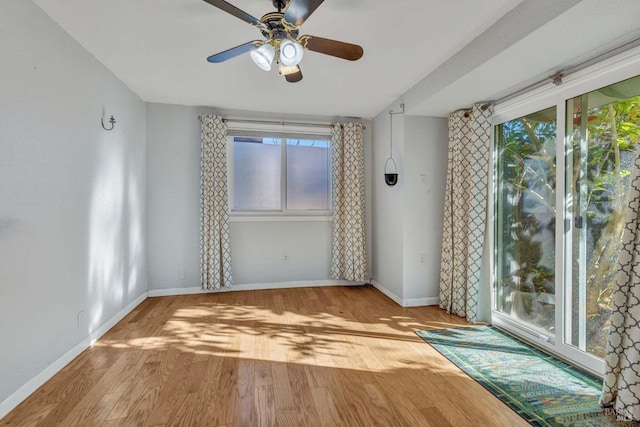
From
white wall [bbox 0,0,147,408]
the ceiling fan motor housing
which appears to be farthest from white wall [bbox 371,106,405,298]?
white wall [bbox 0,0,147,408]

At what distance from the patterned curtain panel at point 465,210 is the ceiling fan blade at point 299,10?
2.10 metres

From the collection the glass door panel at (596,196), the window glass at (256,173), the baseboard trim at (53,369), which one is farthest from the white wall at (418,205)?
A: the baseboard trim at (53,369)

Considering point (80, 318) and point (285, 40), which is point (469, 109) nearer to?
point (285, 40)

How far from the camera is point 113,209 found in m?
2.88

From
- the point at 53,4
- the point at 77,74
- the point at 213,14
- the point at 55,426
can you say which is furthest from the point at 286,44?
the point at 55,426

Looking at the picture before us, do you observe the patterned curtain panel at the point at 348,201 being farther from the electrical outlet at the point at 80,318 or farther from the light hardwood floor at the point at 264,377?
the electrical outlet at the point at 80,318

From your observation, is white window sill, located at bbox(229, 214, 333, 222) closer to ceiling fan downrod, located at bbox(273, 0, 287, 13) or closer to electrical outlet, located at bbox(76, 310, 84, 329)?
electrical outlet, located at bbox(76, 310, 84, 329)

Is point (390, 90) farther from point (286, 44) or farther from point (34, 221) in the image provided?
point (34, 221)

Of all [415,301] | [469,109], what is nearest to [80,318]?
[415,301]

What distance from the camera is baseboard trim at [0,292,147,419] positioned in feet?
5.48

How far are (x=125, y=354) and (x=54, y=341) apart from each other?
468 millimetres

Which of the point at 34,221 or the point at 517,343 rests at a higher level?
the point at 34,221

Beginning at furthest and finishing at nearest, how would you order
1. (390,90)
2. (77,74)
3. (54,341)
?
(390,90) < (77,74) < (54,341)

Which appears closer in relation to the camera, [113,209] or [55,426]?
[55,426]
